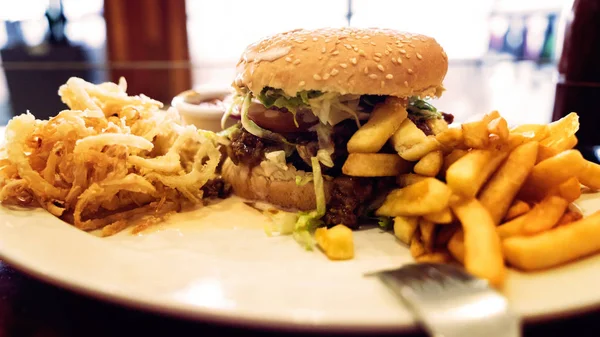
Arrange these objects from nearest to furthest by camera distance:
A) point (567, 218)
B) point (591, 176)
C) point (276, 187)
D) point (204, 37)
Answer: point (567, 218)
point (591, 176)
point (276, 187)
point (204, 37)

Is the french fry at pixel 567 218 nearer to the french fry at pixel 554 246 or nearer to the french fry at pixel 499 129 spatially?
the french fry at pixel 554 246

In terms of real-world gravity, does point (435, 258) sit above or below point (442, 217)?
below

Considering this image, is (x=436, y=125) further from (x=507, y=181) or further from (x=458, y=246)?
(x=458, y=246)

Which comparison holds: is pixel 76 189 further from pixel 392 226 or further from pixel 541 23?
pixel 541 23

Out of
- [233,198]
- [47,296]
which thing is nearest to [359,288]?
[47,296]

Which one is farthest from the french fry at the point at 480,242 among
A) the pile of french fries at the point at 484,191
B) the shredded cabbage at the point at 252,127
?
the shredded cabbage at the point at 252,127

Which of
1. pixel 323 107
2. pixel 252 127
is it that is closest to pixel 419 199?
pixel 323 107
